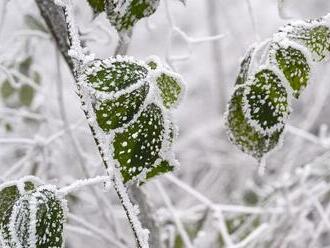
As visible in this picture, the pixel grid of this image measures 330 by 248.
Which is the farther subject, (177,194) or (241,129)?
(177,194)

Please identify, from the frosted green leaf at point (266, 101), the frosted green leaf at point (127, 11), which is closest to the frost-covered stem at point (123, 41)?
the frosted green leaf at point (127, 11)

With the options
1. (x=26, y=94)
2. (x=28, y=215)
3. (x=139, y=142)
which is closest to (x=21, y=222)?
(x=28, y=215)

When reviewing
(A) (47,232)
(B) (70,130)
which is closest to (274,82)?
(A) (47,232)

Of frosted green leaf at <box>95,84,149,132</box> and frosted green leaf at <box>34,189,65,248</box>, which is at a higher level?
frosted green leaf at <box>95,84,149,132</box>

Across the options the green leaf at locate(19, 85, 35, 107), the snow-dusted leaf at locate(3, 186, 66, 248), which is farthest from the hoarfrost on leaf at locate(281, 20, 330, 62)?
the green leaf at locate(19, 85, 35, 107)

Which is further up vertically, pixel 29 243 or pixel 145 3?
pixel 145 3

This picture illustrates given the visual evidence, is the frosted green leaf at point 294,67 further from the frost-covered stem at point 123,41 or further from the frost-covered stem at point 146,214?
the frost-covered stem at point 146,214

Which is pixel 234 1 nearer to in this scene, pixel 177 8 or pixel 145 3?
pixel 177 8

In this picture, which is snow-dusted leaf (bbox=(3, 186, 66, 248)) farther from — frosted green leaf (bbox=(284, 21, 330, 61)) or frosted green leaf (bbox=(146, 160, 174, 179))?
frosted green leaf (bbox=(284, 21, 330, 61))

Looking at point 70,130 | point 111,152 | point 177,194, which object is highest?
point 111,152
